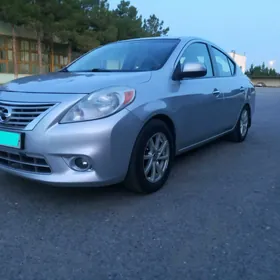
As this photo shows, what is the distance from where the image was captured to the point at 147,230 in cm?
249

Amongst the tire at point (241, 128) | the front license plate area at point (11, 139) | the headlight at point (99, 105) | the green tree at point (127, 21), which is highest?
the green tree at point (127, 21)

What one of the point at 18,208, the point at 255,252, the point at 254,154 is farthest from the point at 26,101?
the point at 254,154

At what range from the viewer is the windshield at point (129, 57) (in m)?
3.59

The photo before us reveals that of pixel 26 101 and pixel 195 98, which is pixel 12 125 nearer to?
pixel 26 101

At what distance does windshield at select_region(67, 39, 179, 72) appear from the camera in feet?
11.8

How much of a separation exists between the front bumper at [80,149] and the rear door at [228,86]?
2.00 m

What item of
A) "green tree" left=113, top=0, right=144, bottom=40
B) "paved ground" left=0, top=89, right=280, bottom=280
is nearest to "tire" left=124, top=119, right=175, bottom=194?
"paved ground" left=0, top=89, right=280, bottom=280

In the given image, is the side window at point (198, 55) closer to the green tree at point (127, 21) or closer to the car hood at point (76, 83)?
the car hood at point (76, 83)

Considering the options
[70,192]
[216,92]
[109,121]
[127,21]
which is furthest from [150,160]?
[127,21]

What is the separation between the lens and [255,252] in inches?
86.7

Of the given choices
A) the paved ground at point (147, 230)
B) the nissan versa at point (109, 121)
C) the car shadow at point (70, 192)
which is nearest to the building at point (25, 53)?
the car shadow at point (70, 192)

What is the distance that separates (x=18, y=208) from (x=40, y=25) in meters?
25.2

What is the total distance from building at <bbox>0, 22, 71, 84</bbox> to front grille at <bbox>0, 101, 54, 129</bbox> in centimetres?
2721

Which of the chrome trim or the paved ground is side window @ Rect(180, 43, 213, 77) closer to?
the paved ground
